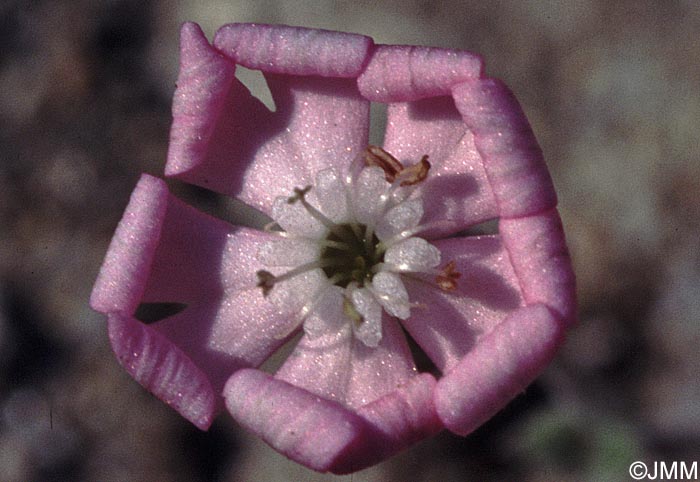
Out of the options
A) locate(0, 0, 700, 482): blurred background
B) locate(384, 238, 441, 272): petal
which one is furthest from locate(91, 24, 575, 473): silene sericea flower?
locate(0, 0, 700, 482): blurred background

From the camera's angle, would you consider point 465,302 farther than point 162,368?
Yes

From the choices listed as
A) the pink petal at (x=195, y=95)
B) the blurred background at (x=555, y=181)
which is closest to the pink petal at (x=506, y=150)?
the pink petal at (x=195, y=95)

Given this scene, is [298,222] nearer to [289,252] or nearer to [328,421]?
[289,252]

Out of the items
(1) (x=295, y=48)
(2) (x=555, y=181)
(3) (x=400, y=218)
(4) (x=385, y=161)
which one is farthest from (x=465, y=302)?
(2) (x=555, y=181)

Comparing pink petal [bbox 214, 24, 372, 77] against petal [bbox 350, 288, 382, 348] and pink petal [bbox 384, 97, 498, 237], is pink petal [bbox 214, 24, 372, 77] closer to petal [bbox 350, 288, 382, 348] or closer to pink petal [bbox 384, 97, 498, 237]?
pink petal [bbox 384, 97, 498, 237]

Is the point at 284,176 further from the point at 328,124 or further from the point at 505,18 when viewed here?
the point at 505,18

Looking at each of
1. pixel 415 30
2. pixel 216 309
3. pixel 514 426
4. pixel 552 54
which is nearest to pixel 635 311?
pixel 514 426
